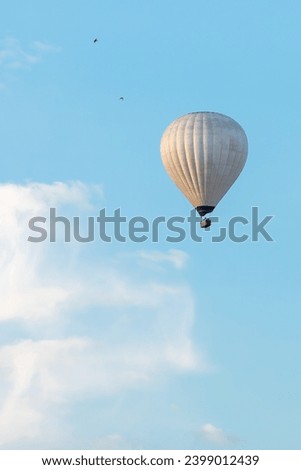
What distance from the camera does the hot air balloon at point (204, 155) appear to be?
317ft

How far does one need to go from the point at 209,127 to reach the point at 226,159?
262cm

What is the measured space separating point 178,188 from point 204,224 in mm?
3335

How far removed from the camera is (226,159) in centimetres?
9719

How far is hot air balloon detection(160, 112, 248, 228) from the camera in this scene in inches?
3809

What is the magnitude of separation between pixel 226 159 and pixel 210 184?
84.5 inches

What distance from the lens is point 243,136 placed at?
323 ft

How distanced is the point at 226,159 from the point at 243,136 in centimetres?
249

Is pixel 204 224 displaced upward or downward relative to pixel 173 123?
downward

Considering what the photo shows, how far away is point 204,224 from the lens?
99.4 m

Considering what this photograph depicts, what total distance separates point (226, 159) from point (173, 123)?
506 cm

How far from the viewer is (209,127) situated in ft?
318

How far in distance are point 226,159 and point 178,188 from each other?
4.30 m

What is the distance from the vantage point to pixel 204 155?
9669 centimetres

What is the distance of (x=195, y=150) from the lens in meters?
96.7
